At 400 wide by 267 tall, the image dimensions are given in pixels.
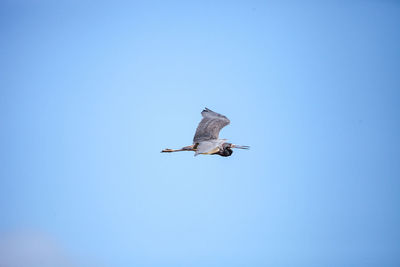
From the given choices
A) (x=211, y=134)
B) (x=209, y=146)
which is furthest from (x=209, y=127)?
(x=209, y=146)

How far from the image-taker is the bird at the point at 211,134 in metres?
25.8

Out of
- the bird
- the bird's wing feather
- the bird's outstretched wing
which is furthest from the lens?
the bird's outstretched wing

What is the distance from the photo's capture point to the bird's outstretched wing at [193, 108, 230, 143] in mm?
26812

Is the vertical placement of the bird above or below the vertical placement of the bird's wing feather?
above

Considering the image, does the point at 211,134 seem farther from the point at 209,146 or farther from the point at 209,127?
the point at 209,146

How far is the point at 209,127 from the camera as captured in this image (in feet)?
88.6

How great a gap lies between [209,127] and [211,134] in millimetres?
440

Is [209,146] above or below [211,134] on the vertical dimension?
below

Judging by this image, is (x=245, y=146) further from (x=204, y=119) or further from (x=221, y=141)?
(x=204, y=119)

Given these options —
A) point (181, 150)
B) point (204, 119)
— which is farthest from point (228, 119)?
point (181, 150)

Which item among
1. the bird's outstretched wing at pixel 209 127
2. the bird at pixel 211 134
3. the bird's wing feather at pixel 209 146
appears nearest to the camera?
the bird's wing feather at pixel 209 146

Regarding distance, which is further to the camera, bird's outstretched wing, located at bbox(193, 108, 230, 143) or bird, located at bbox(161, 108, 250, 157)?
bird's outstretched wing, located at bbox(193, 108, 230, 143)

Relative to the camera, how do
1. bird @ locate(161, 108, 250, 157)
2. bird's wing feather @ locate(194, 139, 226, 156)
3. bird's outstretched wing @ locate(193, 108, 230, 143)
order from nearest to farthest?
bird's wing feather @ locate(194, 139, 226, 156) < bird @ locate(161, 108, 250, 157) < bird's outstretched wing @ locate(193, 108, 230, 143)

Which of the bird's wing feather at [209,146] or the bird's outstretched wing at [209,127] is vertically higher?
the bird's outstretched wing at [209,127]
